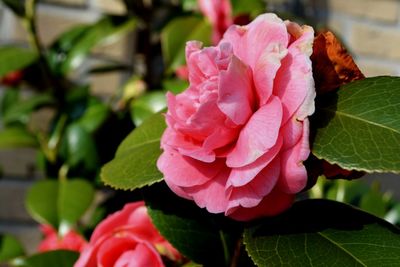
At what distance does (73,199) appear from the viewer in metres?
0.97

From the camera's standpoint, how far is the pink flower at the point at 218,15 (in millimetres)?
1079

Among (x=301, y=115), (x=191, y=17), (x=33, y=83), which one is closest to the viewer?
(x=301, y=115)

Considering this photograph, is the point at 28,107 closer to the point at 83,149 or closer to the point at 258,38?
the point at 83,149

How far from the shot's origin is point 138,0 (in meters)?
1.16

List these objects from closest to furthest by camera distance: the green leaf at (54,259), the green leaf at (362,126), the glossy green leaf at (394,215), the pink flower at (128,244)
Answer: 1. the green leaf at (362,126)
2. the pink flower at (128,244)
3. the green leaf at (54,259)
4. the glossy green leaf at (394,215)

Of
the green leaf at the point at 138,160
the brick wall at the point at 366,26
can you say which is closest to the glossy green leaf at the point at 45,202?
the green leaf at the point at 138,160

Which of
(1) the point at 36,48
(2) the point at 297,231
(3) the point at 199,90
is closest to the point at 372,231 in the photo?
(2) the point at 297,231

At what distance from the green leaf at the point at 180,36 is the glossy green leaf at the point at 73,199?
0.95 ft

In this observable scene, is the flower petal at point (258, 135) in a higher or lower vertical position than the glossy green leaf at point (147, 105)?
higher

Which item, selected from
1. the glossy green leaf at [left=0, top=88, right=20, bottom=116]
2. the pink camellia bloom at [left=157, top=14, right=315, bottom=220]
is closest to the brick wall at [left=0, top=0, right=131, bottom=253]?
the glossy green leaf at [left=0, top=88, right=20, bottom=116]

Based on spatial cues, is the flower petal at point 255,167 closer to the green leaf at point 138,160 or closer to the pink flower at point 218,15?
the green leaf at point 138,160

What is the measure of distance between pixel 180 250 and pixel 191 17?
0.67 meters

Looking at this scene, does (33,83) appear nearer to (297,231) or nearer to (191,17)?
(191,17)

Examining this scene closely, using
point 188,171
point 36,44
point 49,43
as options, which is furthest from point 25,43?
point 188,171
